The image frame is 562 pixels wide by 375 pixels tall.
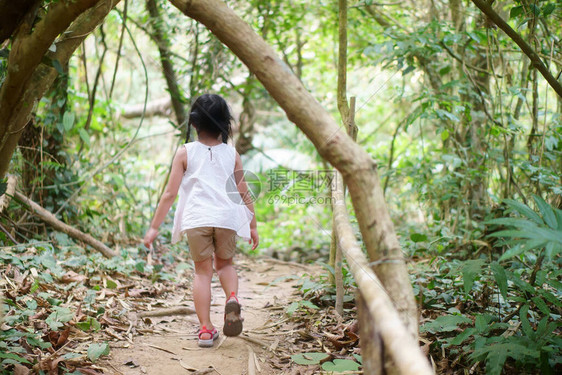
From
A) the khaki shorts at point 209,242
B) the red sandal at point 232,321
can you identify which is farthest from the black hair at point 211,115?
the red sandal at point 232,321

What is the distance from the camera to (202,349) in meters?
2.62

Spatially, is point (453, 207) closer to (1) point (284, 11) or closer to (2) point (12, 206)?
(1) point (284, 11)

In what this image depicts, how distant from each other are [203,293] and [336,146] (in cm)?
161

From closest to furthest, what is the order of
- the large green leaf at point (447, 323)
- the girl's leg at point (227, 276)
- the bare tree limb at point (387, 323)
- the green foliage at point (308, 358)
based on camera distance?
the bare tree limb at point (387, 323)
the large green leaf at point (447, 323)
the green foliage at point (308, 358)
the girl's leg at point (227, 276)

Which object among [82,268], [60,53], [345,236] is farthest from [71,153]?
[345,236]

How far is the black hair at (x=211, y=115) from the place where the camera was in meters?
2.77

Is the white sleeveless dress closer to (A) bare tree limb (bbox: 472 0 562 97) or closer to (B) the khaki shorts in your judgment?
(B) the khaki shorts

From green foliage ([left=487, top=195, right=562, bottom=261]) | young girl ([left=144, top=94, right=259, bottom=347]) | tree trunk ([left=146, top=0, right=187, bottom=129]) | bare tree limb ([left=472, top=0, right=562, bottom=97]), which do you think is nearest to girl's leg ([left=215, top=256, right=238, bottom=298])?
young girl ([left=144, top=94, right=259, bottom=347])

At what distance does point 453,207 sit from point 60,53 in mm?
3799

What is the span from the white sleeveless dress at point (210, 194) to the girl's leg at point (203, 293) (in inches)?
10.0

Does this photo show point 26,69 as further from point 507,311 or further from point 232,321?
point 507,311

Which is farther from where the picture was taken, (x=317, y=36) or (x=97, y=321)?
(x=317, y=36)

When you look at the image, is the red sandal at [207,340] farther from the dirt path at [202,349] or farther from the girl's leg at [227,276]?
the girl's leg at [227,276]

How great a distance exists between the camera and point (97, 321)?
2.61 m
